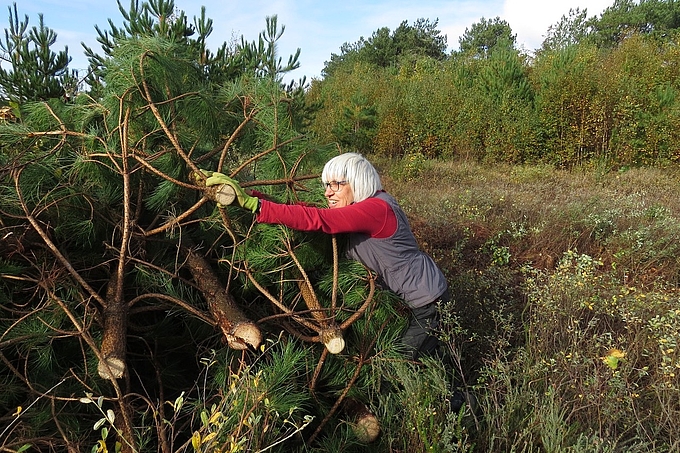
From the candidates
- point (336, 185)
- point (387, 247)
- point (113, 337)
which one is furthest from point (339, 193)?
point (113, 337)

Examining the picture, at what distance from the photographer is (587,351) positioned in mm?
2248

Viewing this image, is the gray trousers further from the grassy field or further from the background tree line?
the background tree line

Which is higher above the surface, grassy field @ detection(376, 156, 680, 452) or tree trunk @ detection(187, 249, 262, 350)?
tree trunk @ detection(187, 249, 262, 350)

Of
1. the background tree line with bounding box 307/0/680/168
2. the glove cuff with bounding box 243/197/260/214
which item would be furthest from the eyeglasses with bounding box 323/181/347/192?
the background tree line with bounding box 307/0/680/168

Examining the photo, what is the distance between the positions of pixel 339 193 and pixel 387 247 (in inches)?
14.1

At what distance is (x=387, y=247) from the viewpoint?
2.21 meters

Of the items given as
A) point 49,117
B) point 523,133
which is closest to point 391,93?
point 523,133

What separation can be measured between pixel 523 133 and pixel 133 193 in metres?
9.11

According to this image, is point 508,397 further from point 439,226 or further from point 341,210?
point 439,226

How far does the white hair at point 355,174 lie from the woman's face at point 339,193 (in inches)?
0.6

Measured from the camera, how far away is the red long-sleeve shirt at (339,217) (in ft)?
6.41

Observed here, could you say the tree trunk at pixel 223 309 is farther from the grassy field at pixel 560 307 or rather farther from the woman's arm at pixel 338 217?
the grassy field at pixel 560 307

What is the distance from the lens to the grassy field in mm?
1821

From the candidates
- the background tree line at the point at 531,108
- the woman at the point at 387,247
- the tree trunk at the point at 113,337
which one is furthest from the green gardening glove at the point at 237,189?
the background tree line at the point at 531,108
